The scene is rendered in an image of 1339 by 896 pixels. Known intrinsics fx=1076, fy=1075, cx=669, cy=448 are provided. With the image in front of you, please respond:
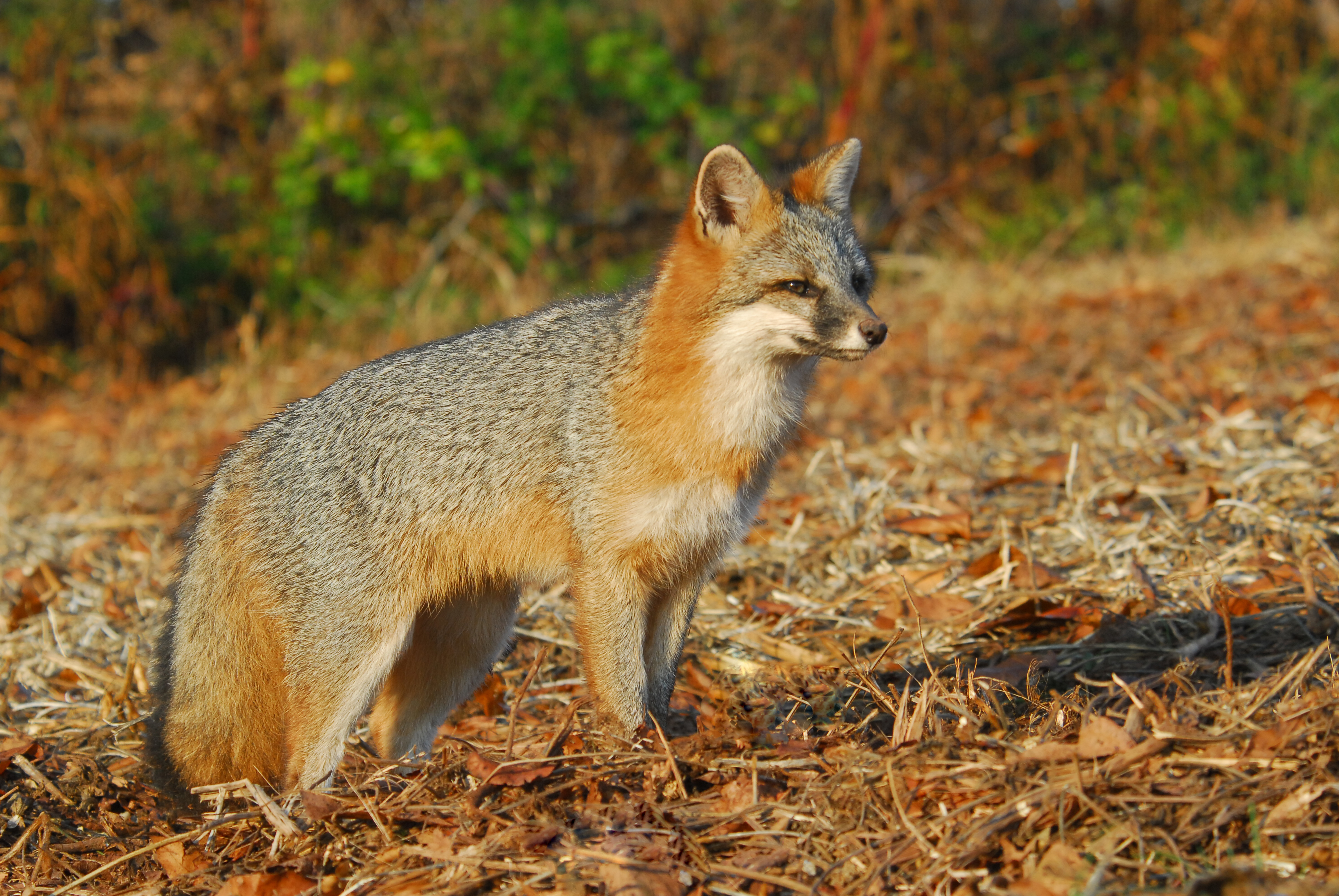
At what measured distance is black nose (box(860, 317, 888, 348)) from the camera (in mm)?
3439

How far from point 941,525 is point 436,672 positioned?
2.32 m

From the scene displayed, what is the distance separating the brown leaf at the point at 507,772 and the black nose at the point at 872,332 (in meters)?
1.63

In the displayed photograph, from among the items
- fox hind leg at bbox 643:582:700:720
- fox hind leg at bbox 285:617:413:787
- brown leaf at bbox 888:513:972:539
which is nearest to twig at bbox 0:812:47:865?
fox hind leg at bbox 285:617:413:787

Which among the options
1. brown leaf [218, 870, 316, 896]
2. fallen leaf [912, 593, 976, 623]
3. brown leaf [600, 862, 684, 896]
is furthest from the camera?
fallen leaf [912, 593, 976, 623]

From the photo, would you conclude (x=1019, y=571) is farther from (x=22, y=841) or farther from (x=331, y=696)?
(x=22, y=841)

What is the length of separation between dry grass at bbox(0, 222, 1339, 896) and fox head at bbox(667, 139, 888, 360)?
106 cm

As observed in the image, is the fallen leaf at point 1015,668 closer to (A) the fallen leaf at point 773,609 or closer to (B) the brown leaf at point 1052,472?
(A) the fallen leaf at point 773,609

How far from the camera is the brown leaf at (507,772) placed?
301 cm

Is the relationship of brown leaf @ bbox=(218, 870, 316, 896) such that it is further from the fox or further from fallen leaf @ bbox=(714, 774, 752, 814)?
fallen leaf @ bbox=(714, 774, 752, 814)

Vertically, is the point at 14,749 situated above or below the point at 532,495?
below

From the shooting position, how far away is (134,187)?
1149cm

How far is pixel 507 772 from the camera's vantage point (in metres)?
3.07

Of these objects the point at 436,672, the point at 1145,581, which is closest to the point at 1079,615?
the point at 1145,581

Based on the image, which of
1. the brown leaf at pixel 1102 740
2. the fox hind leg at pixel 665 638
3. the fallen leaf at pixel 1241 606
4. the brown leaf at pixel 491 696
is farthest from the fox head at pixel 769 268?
the brown leaf at pixel 491 696
